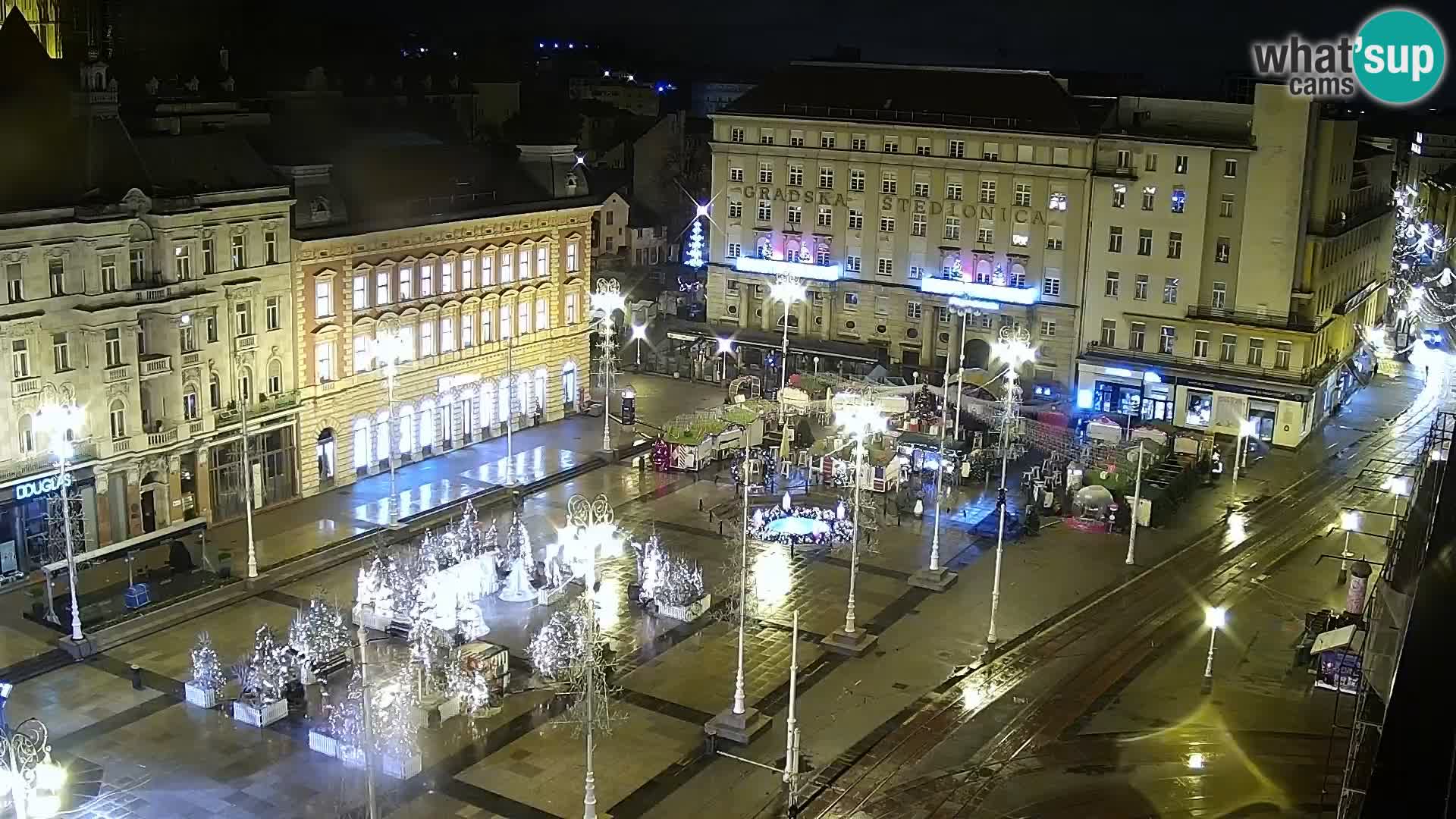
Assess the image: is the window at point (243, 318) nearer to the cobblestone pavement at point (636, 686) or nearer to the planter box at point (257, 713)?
the cobblestone pavement at point (636, 686)

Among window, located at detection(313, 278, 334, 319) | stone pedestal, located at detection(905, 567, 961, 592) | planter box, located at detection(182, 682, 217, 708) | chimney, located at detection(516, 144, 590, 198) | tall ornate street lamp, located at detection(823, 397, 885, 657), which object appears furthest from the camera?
chimney, located at detection(516, 144, 590, 198)

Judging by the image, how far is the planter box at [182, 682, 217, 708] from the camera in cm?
4166

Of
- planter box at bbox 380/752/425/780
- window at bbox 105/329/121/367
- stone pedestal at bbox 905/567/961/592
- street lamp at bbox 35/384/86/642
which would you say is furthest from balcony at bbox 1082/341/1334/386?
street lamp at bbox 35/384/86/642

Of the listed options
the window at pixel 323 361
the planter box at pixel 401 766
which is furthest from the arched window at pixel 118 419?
the planter box at pixel 401 766

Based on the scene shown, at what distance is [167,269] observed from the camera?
54531mm

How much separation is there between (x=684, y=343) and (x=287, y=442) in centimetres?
3590

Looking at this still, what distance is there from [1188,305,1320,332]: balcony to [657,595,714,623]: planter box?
39.1 m

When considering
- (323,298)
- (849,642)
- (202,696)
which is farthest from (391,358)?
(849,642)

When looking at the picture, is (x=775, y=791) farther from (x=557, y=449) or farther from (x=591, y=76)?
(x=591, y=76)

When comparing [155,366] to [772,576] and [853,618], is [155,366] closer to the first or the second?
[772,576]

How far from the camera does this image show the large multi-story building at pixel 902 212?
81812mm

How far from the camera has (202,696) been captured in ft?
137

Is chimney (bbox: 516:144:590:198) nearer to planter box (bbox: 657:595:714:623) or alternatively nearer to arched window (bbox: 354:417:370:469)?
arched window (bbox: 354:417:370:469)

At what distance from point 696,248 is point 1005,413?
4371 cm
